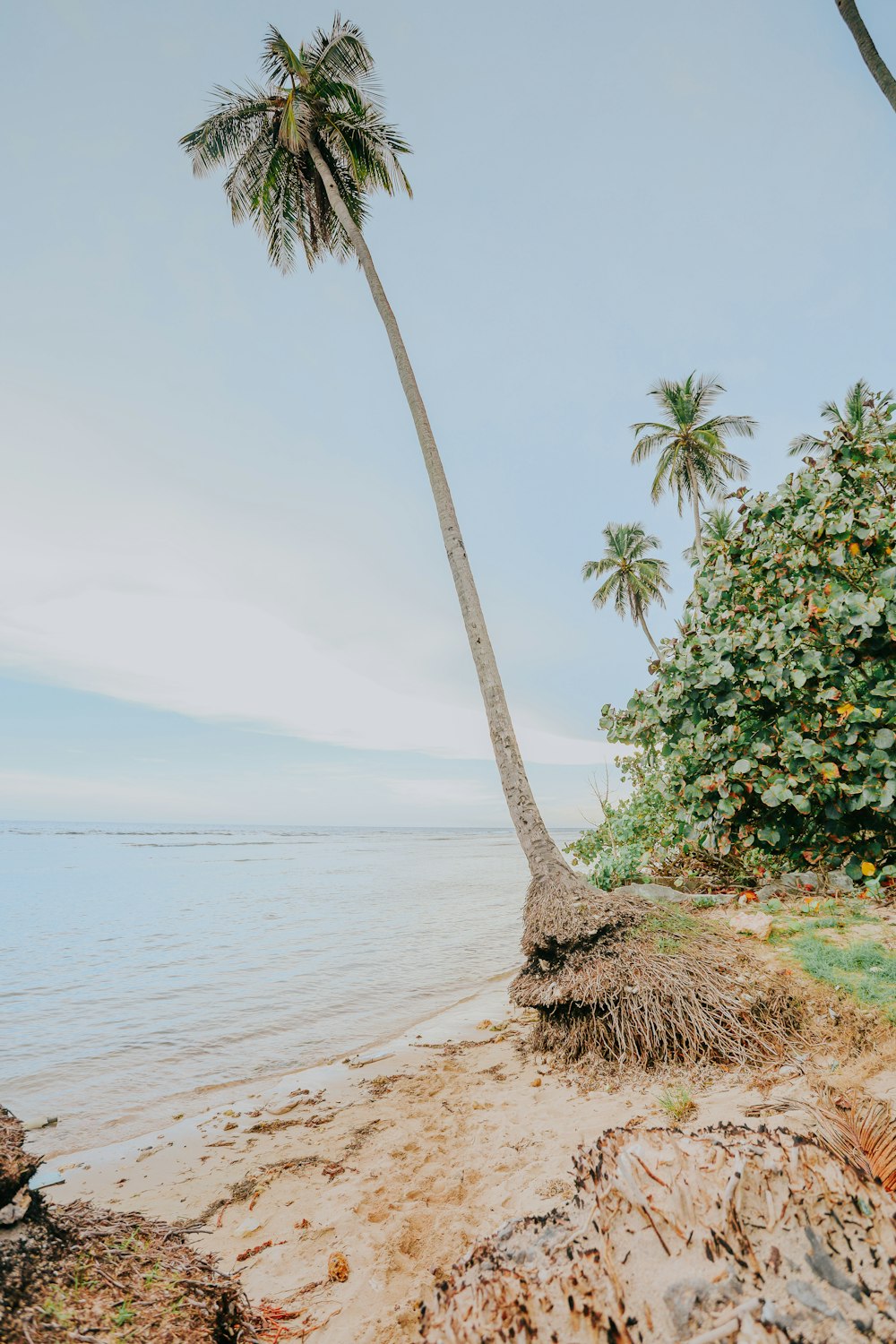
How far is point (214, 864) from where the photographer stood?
26672 millimetres

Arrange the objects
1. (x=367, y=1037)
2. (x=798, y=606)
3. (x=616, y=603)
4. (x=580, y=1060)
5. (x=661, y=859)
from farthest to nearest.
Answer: (x=616, y=603)
(x=661, y=859)
(x=367, y=1037)
(x=798, y=606)
(x=580, y=1060)

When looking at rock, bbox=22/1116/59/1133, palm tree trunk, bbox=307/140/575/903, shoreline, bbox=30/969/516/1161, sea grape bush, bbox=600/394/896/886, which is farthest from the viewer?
palm tree trunk, bbox=307/140/575/903

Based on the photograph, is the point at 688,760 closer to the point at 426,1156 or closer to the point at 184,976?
the point at 426,1156

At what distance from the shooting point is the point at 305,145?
33.1 feet

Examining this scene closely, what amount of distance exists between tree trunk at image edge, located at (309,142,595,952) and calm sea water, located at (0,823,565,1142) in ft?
8.45

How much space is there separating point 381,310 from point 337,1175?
9.80m

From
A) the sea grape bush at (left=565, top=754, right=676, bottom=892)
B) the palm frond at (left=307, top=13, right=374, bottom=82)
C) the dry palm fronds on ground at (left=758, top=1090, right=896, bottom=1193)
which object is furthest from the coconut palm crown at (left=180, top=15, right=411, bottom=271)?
the dry palm fronds on ground at (left=758, top=1090, right=896, bottom=1193)

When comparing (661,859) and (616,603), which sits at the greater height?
(616,603)

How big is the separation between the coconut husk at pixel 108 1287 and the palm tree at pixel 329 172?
4.93 m

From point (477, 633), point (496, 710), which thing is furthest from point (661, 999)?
point (477, 633)

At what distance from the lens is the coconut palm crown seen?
32.1 feet

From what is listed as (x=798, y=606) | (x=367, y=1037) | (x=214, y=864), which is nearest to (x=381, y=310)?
(x=798, y=606)

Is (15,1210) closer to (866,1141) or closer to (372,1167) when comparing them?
(866,1141)

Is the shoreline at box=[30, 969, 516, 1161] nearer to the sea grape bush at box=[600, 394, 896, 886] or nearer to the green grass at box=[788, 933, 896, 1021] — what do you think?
the green grass at box=[788, 933, 896, 1021]
